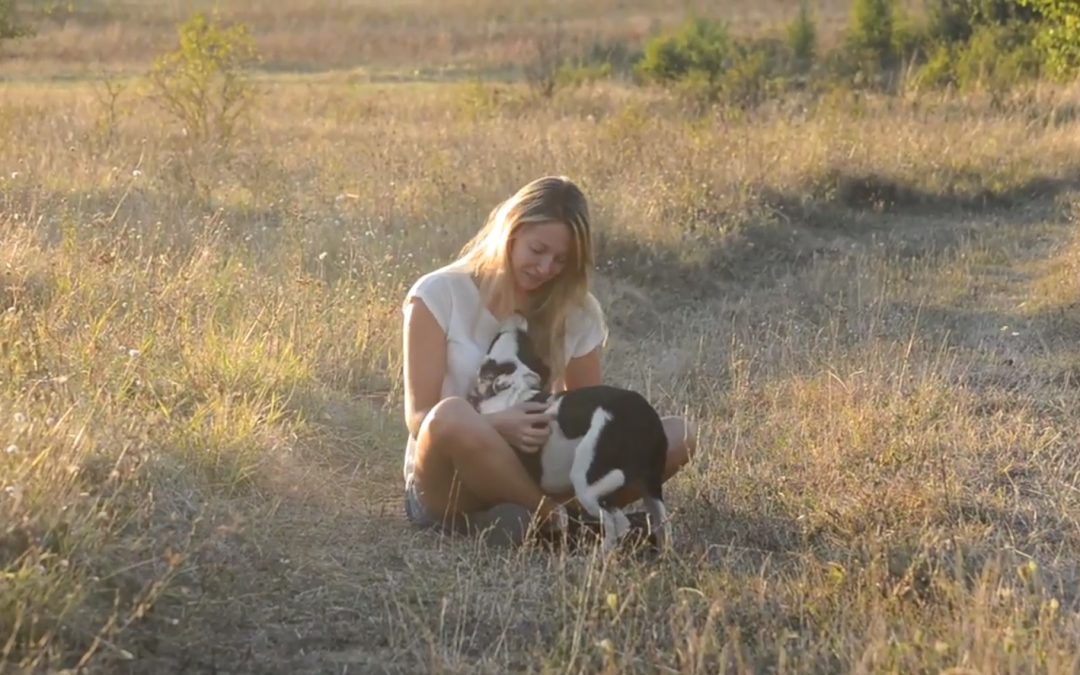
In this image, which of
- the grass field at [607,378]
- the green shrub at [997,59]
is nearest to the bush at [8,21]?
the grass field at [607,378]

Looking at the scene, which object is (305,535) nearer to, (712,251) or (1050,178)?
(712,251)

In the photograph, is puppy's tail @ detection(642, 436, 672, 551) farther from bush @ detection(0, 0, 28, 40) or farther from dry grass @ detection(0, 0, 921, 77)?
dry grass @ detection(0, 0, 921, 77)

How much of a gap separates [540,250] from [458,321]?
14.9 inches

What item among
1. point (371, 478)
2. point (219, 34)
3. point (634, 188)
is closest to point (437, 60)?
point (219, 34)

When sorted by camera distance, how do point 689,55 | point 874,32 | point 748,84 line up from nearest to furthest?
point 748,84, point 689,55, point 874,32

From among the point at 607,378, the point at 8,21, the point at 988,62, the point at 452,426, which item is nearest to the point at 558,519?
the point at 452,426

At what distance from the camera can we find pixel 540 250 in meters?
4.27

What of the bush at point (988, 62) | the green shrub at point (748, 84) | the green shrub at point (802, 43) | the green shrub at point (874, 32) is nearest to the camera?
the green shrub at point (748, 84)

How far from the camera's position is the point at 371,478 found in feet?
16.3

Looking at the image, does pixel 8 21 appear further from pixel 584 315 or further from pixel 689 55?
pixel 584 315

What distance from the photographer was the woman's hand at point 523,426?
13.4ft

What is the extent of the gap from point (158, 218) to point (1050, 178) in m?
8.60

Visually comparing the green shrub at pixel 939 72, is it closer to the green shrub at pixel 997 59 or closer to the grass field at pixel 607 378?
the green shrub at pixel 997 59

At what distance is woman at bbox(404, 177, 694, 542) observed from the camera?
407cm
